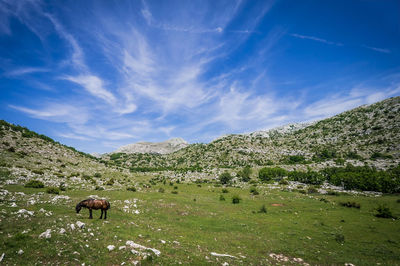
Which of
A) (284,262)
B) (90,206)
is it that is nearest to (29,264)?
(90,206)

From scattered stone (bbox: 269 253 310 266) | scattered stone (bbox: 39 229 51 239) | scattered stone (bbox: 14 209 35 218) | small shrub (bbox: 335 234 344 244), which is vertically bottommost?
small shrub (bbox: 335 234 344 244)

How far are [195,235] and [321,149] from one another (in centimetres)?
13580

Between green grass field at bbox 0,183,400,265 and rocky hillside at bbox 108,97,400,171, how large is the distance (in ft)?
228

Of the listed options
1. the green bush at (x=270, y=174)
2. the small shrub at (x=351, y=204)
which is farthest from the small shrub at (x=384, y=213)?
the green bush at (x=270, y=174)

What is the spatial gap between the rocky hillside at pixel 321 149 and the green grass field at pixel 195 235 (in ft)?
228

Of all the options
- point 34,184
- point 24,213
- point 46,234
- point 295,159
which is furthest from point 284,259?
point 295,159

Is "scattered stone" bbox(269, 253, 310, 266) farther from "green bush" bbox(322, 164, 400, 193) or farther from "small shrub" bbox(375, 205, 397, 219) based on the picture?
"green bush" bbox(322, 164, 400, 193)

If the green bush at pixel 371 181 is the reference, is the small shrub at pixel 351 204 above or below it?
below

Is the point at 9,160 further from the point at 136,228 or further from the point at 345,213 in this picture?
the point at 345,213

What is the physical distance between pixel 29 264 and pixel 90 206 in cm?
807

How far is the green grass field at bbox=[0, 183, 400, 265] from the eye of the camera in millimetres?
10078

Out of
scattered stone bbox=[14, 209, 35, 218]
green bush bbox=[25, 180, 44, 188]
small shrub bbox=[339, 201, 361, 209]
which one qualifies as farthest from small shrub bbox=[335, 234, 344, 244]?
green bush bbox=[25, 180, 44, 188]

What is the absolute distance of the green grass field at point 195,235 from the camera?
1008 cm

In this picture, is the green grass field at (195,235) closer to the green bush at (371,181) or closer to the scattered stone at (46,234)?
the scattered stone at (46,234)
